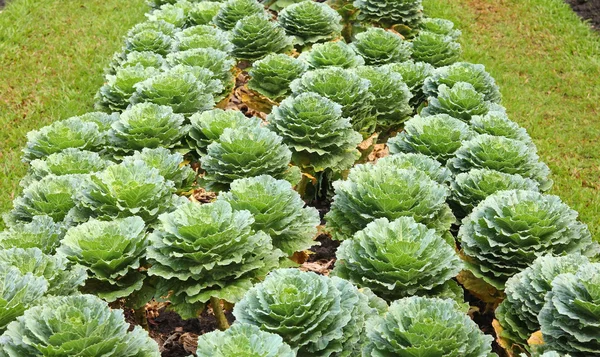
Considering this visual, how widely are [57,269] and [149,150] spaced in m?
1.17

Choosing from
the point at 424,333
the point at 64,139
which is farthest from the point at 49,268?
the point at 424,333

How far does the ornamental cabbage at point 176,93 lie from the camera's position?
4562mm

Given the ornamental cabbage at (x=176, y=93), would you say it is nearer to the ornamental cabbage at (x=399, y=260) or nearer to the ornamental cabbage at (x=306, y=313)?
the ornamental cabbage at (x=399, y=260)

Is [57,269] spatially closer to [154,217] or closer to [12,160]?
[154,217]

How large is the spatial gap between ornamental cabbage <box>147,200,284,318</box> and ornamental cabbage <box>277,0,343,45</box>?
11.6ft

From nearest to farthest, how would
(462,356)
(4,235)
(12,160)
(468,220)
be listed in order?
1. (462,356)
2. (4,235)
3. (468,220)
4. (12,160)

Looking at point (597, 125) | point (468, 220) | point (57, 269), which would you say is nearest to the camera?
point (57, 269)

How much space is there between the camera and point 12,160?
17.9 feet

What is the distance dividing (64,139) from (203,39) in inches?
77.0

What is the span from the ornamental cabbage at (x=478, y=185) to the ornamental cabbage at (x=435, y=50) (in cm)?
223

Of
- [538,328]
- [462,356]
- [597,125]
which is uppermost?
[462,356]

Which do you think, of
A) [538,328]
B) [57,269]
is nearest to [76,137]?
[57,269]

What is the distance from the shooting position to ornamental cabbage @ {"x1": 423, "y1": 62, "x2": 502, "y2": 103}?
498 cm

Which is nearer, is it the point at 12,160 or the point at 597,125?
the point at 12,160
